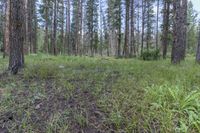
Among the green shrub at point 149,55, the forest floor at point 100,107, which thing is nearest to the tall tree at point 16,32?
the forest floor at point 100,107

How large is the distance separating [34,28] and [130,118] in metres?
32.3

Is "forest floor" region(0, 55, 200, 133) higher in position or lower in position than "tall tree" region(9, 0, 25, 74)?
lower

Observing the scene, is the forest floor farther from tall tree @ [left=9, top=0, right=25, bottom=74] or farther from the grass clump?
tall tree @ [left=9, top=0, right=25, bottom=74]

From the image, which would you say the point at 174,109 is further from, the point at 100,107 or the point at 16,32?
the point at 16,32

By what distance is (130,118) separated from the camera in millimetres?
3326

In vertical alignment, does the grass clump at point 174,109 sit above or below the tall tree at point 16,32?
below

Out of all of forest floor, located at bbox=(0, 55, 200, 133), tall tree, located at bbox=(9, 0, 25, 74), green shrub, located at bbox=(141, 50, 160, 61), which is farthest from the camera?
green shrub, located at bbox=(141, 50, 160, 61)

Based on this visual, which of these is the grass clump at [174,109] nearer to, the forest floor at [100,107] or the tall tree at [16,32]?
the forest floor at [100,107]

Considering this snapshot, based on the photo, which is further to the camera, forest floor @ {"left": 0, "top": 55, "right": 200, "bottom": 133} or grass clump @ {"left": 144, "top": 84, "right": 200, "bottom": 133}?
forest floor @ {"left": 0, "top": 55, "right": 200, "bottom": 133}

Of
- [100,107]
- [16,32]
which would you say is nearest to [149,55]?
[16,32]

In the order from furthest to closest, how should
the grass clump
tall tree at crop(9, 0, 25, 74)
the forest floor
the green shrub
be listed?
1. the green shrub
2. tall tree at crop(9, 0, 25, 74)
3. the forest floor
4. the grass clump

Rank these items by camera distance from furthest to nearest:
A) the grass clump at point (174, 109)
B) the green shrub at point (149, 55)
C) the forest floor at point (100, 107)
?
the green shrub at point (149, 55) → the forest floor at point (100, 107) → the grass clump at point (174, 109)

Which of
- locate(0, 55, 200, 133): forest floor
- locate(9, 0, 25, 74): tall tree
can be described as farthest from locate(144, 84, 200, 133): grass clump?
locate(9, 0, 25, 74): tall tree

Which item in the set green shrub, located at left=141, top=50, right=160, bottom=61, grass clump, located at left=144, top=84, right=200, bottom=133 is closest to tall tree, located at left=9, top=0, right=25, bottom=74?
grass clump, located at left=144, top=84, right=200, bottom=133
